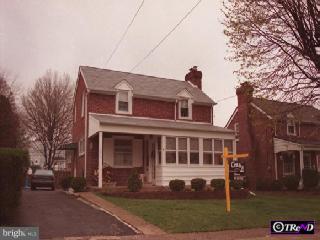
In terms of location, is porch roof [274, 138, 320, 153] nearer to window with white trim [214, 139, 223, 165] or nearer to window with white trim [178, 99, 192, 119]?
window with white trim [214, 139, 223, 165]

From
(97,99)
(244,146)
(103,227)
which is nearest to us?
(103,227)

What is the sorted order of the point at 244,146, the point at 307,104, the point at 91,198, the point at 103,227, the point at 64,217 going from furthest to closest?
the point at 244,146 → the point at 91,198 → the point at 307,104 → the point at 64,217 → the point at 103,227

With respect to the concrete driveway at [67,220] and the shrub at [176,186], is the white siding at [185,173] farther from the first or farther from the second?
the concrete driveway at [67,220]

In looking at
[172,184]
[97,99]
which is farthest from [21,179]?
[97,99]

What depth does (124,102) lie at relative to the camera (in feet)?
92.4

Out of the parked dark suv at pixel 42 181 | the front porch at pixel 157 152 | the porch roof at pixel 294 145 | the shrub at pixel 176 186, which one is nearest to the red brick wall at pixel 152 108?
the front porch at pixel 157 152

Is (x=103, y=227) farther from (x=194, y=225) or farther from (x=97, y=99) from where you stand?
(x=97, y=99)

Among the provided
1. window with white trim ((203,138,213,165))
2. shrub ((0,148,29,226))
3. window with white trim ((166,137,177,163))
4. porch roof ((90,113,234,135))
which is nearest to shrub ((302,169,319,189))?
porch roof ((90,113,234,135))

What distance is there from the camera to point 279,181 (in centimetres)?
3031

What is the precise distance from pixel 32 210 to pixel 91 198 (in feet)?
12.0

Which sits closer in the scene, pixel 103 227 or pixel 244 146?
pixel 103 227

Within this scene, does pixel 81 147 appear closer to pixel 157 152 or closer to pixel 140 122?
pixel 140 122

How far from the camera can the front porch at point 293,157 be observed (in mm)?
33031

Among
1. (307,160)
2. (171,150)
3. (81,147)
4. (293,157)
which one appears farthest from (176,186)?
(307,160)
